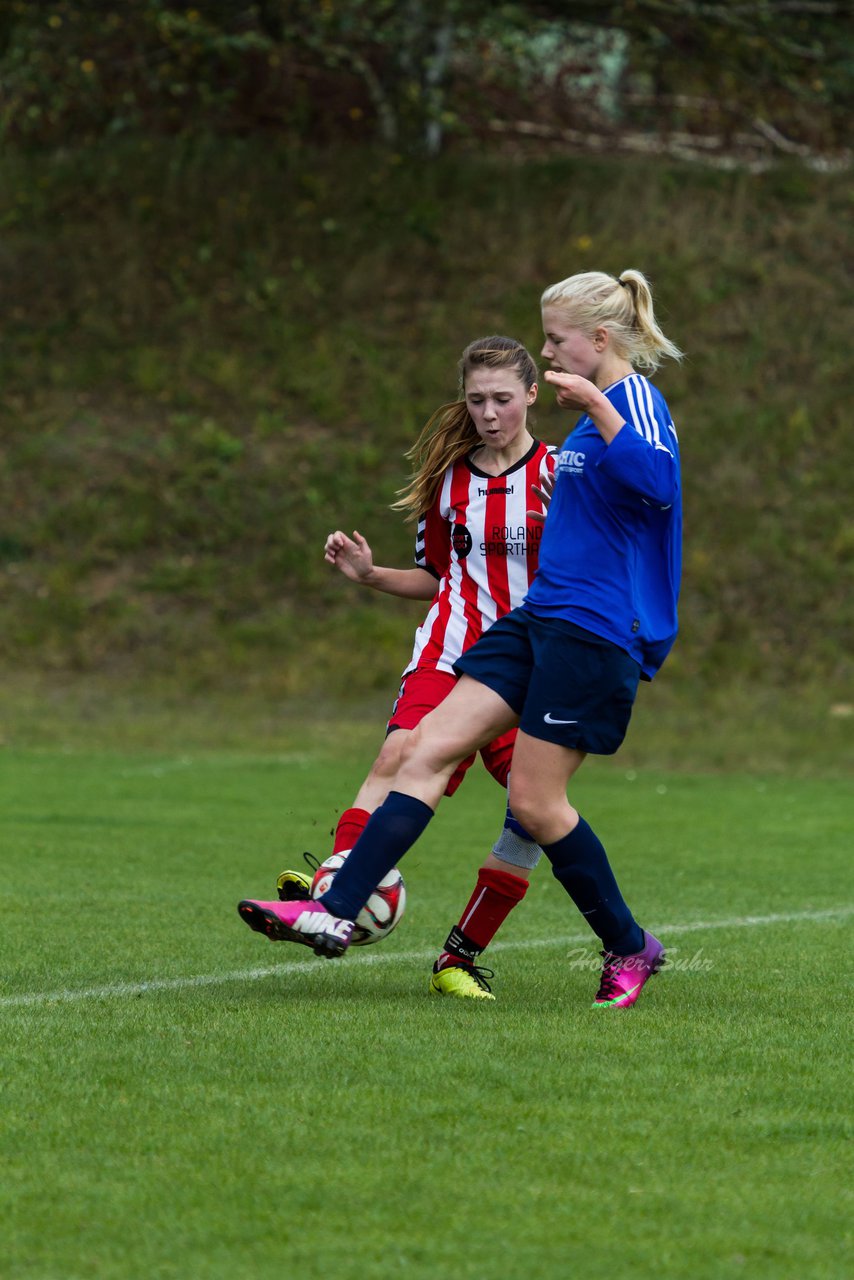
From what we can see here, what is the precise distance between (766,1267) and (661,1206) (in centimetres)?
35

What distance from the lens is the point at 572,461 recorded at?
5.37 metres

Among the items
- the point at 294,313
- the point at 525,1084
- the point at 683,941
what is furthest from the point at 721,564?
the point at 525,1084

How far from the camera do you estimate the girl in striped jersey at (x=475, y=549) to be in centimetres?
589

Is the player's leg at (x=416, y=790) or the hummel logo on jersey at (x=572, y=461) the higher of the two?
the hummel logo on jersey at (x=572, y=461)

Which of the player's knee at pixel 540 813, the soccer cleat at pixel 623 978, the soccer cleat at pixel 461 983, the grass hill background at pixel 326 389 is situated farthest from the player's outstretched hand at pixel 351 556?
the grass hill background at pixel 326 389

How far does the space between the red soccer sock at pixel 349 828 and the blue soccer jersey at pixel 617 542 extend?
39.4 inches

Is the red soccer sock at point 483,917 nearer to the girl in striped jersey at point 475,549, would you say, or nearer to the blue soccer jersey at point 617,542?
the girl in striped jersey at point 475,549

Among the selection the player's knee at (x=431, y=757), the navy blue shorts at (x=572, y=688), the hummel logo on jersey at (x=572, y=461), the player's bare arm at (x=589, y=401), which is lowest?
the player's knee at (x=431, y=757)

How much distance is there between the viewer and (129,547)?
22.0 metres

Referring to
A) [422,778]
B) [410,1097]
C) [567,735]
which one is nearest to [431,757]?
[422,778]

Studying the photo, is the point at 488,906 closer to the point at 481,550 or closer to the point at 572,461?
the point at 481,550

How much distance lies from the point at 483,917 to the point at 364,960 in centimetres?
79

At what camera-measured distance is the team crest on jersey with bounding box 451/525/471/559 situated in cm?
607

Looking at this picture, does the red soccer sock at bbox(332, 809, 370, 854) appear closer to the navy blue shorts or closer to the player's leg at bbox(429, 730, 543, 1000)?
the player's leg at bbox(429, 730, 543, 1000)
